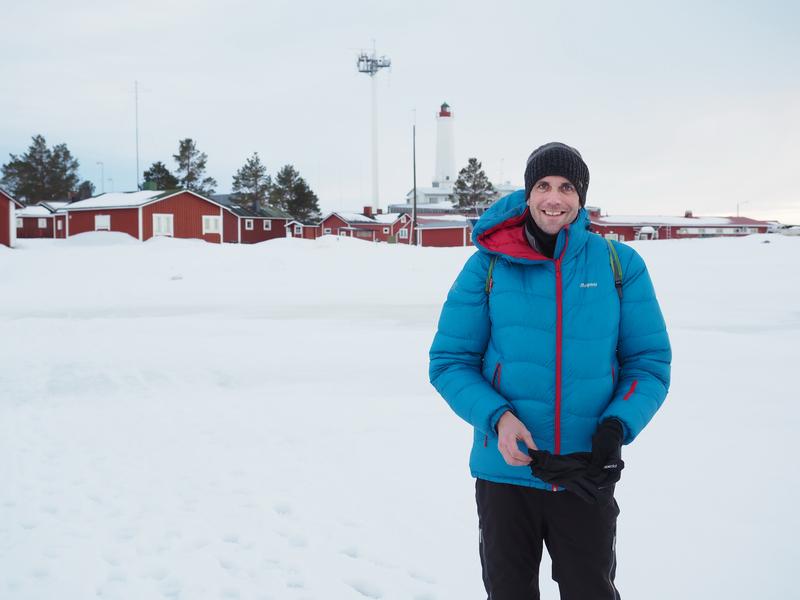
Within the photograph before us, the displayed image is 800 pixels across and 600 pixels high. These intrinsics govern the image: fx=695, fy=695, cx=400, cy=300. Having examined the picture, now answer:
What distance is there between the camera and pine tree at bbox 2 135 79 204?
79125mm

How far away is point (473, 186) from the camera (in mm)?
77938

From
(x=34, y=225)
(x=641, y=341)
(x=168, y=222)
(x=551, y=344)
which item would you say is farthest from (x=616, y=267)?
(x=34, y=225)

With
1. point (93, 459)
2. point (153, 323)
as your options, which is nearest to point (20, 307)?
point (153, 323)

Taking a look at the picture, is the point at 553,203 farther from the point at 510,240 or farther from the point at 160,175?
the point at 160,175

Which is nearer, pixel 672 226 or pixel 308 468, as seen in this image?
pixel 308 468

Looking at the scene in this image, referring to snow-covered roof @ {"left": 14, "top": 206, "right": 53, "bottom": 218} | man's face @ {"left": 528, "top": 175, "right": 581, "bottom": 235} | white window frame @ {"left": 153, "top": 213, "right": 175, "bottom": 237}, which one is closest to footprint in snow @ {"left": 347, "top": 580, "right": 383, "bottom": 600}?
man's face @ {"left": 528, "top": 175, "right": 581, "bottom": 235}

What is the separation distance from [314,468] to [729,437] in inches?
141

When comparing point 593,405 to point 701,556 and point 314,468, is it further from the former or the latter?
point 314,468

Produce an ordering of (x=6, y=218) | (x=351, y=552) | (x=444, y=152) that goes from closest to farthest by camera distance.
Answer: (x=351, y=552), (x=6, y=218), (x=444, y=152)

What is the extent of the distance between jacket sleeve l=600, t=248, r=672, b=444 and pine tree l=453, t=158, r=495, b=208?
76.2 m

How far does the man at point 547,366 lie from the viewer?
239 cm

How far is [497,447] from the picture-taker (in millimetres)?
2459

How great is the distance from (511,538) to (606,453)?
48 centimetres

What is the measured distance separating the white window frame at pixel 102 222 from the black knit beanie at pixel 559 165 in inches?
1767
